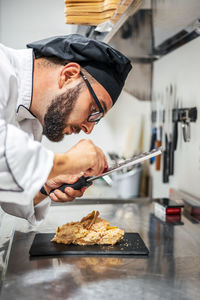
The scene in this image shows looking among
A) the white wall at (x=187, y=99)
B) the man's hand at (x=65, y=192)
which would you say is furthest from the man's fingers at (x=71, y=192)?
the white wall at (x=187, y=99)

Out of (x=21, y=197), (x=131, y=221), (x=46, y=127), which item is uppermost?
(x=46, y=127)

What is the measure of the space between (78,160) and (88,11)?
2.90 ft

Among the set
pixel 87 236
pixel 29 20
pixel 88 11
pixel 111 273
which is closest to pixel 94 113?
pixel 87 236

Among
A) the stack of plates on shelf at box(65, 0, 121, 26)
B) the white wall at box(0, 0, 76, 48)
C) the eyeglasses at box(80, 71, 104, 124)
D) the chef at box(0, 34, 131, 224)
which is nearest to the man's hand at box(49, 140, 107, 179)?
the chef at box(0, 34, 131, 224)

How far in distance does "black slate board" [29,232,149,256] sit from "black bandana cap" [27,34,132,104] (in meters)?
0.47

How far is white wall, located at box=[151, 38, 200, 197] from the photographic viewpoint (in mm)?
1546

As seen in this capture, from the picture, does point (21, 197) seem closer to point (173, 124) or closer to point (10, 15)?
point (173, 124)

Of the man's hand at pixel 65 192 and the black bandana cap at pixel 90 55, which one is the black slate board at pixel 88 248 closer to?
the man's hand at pixel 65 192

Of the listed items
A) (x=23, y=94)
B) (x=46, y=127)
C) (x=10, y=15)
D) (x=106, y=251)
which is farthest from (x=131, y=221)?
(x=10, y=15)

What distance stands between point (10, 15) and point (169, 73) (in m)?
1.25

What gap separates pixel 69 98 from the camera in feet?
3.44

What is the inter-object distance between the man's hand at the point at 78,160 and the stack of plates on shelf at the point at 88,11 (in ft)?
2.42

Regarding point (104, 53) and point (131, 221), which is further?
point (131, 221)

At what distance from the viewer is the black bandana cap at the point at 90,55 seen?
39.9 inches
